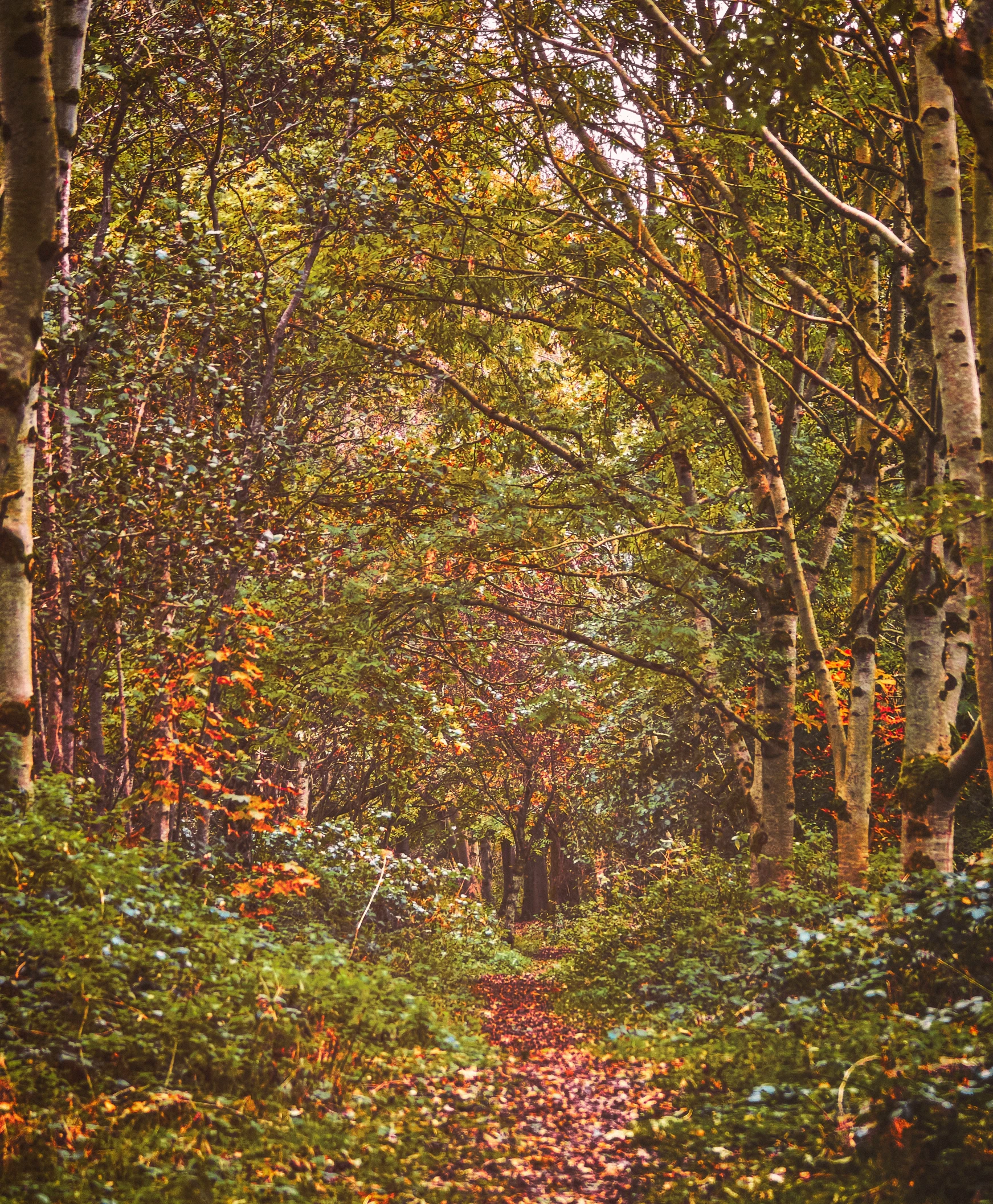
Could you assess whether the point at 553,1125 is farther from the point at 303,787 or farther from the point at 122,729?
the point at 303,787

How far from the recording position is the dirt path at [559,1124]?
476cm

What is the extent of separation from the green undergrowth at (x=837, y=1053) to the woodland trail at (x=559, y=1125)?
187mm

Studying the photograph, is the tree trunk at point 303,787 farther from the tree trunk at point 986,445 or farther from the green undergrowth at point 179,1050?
the tree trunk at point 986,445

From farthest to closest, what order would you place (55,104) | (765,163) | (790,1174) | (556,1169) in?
(765,163) → (55,104) → (556,1169) → (790,1174)

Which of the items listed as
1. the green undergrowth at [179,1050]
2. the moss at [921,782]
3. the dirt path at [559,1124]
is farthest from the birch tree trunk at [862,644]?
the green undergrowth at [179,1050]

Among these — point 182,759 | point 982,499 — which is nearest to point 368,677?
point 182,759

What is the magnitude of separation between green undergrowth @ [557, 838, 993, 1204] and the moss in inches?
33.3

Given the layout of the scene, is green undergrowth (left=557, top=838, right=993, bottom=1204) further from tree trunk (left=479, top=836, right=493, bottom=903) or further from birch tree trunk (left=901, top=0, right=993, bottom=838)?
tree trunk (left=479, top=836, right=493, bottom=903)

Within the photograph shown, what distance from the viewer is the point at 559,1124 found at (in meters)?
5.55

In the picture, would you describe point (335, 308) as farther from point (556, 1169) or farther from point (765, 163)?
point (556, 1169)

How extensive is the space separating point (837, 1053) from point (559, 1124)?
1.65 metres

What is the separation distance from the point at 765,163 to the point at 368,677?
6775mm

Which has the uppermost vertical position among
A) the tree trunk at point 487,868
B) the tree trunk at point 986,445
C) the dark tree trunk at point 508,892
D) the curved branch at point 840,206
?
the curved branch at point 840,206

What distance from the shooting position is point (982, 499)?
5184mm
